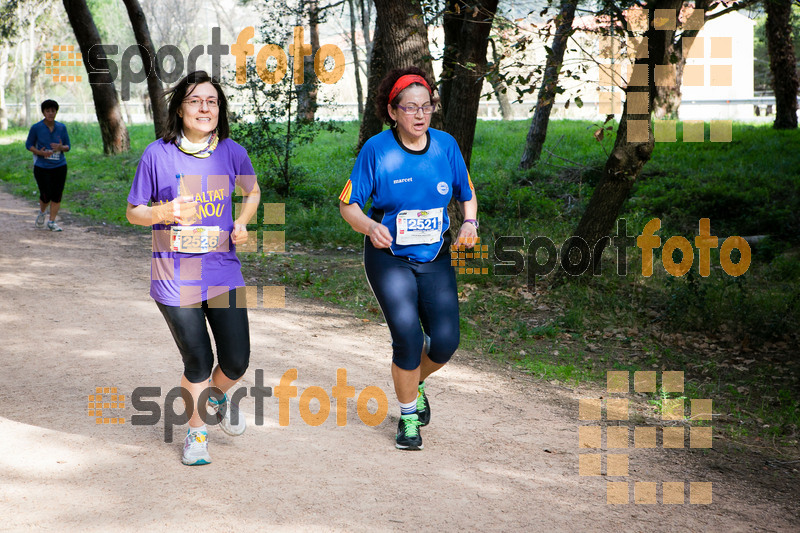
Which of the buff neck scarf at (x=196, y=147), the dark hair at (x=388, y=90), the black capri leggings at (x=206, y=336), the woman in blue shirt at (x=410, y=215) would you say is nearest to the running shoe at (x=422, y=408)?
the woman in blue shirt at (x=410, y=215)

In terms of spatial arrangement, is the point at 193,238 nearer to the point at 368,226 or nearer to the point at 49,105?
the point at 368,226

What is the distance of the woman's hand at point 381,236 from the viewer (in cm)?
422

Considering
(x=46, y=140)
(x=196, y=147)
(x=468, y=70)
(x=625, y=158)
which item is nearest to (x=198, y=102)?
(x=196, y=147)

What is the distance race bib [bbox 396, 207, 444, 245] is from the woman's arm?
10 cm

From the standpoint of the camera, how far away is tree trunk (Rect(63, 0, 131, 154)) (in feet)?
66.6

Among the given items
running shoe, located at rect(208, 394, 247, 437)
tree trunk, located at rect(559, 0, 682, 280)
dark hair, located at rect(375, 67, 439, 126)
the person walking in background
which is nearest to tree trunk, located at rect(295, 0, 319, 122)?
the person walking in background

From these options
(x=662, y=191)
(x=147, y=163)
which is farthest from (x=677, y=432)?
(x=662, y=191)

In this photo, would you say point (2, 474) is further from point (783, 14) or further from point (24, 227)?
point (783, 14)

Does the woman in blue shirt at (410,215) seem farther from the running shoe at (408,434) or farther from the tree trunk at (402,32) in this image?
the tree trunk at (402,32)

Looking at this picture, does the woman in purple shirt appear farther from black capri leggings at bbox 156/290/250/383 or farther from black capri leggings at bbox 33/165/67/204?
black capri leggings at bbox 33/165/67/204

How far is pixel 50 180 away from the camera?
38.8ft

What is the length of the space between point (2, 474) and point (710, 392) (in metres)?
5.39

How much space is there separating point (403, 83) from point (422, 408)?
6.97ft

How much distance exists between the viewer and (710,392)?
655cm
